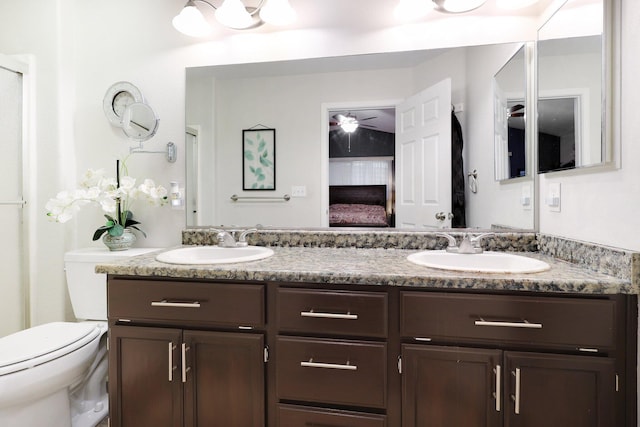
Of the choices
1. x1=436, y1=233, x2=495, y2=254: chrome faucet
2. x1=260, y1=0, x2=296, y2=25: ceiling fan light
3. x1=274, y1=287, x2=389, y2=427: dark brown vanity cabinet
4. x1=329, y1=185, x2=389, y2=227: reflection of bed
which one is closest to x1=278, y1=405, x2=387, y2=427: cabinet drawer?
x1=274, y1=287, x2=389, y2=427: dark brown vanity cabinet

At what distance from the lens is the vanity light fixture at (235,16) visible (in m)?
1.65

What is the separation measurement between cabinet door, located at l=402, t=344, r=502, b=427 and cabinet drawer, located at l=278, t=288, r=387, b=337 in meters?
0.14

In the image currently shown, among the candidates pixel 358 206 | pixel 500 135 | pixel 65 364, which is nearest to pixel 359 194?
pixel 358 206

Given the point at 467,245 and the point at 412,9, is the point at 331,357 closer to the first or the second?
the point at 467,245

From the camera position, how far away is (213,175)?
1840mm

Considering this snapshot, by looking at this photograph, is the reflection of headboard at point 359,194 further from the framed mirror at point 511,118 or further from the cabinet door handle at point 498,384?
the cabinet door handle at point 498,384

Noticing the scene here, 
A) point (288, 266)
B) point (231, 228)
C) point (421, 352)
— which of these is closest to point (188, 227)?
point (231, 228)

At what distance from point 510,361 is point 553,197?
0.79m

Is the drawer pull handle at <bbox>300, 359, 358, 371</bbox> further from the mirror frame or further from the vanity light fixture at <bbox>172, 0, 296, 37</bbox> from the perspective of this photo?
the vanity light fixture at <bbox>172, 0, 296, 37</bbox>

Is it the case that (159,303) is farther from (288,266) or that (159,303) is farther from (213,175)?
(213,175)

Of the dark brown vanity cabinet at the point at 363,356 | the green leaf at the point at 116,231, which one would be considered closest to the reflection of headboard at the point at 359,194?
the dark brown vanity cabinet at the point at 363,356

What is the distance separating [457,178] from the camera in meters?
1.63

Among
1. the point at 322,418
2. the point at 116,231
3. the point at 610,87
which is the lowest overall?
the point at 322,418

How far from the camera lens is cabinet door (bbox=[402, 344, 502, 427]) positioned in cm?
102
